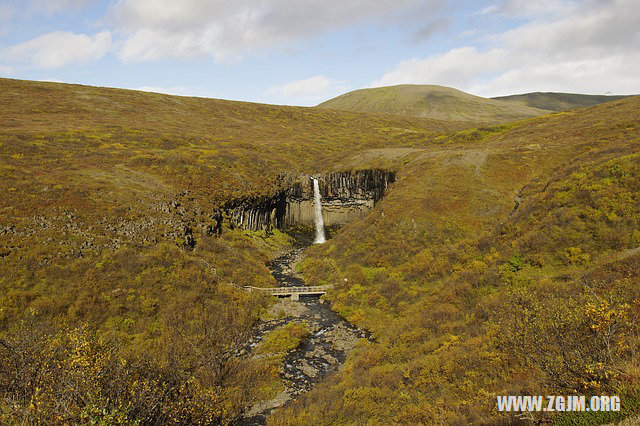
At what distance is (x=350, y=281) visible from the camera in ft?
145

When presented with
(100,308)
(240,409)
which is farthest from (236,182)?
(240,409)

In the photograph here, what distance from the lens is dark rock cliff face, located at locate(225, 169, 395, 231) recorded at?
67250 mm

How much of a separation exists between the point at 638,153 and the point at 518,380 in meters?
31.9

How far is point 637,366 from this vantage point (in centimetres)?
1113

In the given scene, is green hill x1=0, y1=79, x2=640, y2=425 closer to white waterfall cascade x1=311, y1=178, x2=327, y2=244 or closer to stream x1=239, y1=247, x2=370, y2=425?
stream x1=239, y1=247, x2=370, y2=425

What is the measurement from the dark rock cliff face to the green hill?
3.60m

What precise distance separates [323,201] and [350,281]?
111 ft

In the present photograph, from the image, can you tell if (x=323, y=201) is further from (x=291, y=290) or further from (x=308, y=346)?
(x=308, y=346)

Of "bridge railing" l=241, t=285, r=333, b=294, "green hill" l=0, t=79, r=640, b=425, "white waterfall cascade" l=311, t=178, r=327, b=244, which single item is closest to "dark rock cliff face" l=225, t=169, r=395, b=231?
"white waterfall cascade" l=311, t=178, r=327, b=244

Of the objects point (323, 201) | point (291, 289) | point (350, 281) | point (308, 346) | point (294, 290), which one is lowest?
point (308, 346)

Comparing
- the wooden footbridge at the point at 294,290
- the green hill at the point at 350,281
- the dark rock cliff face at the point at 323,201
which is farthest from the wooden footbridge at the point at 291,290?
the dark rock cliff face at the point at 323,201

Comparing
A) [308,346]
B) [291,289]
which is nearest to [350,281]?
[291,289]

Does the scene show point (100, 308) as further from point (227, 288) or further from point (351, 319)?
point (351, 319)

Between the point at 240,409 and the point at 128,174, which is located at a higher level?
the point at 128,174
